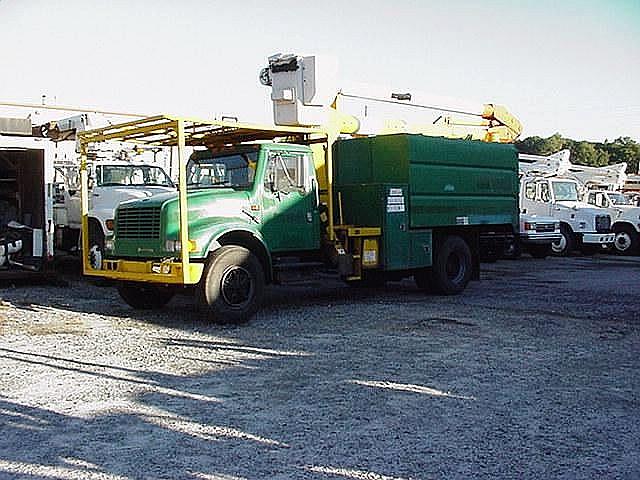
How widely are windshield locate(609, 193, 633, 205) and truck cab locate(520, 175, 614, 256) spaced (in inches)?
72.7

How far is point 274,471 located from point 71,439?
154cm

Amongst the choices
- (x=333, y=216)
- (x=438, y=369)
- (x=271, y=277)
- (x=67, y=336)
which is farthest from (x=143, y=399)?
(x=333, y=216)

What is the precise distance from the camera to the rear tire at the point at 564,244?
2378cm

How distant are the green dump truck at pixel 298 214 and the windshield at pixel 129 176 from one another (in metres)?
3.61

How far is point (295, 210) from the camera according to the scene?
1134 centimetres

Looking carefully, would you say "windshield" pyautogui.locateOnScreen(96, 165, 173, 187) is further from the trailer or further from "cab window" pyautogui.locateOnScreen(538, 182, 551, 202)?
"cab window" pyautogui.locateOnScreen(538, 182, 551, 202)

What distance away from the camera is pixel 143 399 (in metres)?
6.64

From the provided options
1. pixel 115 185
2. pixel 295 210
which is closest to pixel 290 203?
pixel 295 210

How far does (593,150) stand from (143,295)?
5545cm

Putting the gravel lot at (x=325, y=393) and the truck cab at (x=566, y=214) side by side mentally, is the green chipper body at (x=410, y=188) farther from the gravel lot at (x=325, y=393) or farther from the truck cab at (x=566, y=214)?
the truck cab at (x=566, y=214)

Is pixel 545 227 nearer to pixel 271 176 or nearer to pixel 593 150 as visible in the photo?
pixel 271 176

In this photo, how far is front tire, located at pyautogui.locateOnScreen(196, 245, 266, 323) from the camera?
10.1 meters

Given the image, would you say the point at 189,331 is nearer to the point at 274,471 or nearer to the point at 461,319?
the point at 461,319

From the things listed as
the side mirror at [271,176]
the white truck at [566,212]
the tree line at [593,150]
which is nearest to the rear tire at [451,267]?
the side mirror at [271,176]
